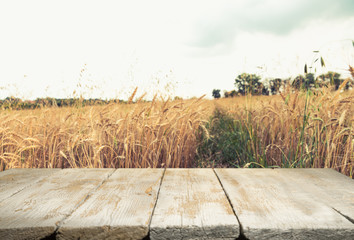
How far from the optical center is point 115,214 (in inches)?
37.4

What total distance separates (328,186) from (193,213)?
76 cm

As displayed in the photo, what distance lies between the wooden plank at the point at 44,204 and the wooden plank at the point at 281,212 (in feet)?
2.02

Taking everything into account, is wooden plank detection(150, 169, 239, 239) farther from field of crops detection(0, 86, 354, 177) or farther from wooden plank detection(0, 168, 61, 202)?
field of crops detection(0, 86, 354, 177)

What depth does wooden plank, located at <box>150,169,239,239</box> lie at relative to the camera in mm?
863

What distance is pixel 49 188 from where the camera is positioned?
49.6 inches

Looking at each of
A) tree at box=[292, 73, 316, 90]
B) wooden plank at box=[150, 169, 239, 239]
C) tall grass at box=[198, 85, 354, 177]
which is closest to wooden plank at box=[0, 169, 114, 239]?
wooden plank at box=[150, 169, 239, 239]

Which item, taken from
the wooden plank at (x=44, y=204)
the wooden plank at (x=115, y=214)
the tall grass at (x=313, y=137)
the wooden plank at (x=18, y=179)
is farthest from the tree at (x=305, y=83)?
the wooden plank at (x=18, y=179)

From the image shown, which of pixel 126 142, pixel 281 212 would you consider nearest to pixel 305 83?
pixel 126 142

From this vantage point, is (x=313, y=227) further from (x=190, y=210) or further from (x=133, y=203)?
(x=133, y=203)

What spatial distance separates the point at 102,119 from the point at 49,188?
0.98 meters

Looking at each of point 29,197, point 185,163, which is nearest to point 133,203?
point 29,197

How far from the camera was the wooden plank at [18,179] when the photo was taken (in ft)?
4.13

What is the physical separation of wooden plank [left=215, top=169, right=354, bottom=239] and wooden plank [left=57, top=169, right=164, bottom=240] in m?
0.33

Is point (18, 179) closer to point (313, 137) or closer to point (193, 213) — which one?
point (193, 213)
